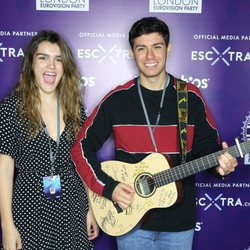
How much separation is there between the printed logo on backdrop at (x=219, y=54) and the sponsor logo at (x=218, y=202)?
81 centimetres

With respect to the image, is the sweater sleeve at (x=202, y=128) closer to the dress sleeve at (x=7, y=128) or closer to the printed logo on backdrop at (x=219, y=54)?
the printed logo on backdrop at (x=219, y=54)

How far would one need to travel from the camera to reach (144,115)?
1807mm

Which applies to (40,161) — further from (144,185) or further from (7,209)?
(144,185)

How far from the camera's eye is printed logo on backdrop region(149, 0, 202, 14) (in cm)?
227

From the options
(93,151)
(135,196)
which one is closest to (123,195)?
(135,196)

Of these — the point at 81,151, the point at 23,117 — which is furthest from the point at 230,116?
the point at 23,117

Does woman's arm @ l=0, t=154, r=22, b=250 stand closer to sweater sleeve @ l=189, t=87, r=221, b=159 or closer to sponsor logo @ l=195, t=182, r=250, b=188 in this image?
sweater sleeve @ l=189, t=87, r=221, b=159

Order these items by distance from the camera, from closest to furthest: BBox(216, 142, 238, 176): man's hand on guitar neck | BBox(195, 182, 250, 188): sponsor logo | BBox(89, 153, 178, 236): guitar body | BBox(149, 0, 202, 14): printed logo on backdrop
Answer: BBox(216, 142, 238, 176): man's hand on guitar neck → BBox(89, 153, 178, 236): guitar body → BBox(149, 0, 202, 14): printed logo on backdrop → BBox(195, 182, 250, 188): sponsor logo

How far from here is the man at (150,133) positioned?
1.77 metres

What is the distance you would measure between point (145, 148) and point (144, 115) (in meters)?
0.15

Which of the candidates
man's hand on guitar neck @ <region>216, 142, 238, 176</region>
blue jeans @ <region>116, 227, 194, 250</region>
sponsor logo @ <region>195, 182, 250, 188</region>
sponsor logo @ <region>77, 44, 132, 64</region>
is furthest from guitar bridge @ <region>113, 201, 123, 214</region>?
sponsor logo @ <region>77, 44, 132, 64</region>

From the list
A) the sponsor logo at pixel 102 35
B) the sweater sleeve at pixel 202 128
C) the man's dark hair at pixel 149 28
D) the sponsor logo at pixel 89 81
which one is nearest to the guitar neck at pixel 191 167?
the sweater sleeve at pixel 202 128

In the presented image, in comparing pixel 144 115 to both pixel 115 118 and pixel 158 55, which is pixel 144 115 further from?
pixel 158 55

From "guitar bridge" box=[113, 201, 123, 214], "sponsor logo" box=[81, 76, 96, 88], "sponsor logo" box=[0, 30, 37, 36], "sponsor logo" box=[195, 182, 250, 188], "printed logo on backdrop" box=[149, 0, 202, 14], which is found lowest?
"sponsor logo" box=[195, 182, 250, 188]
